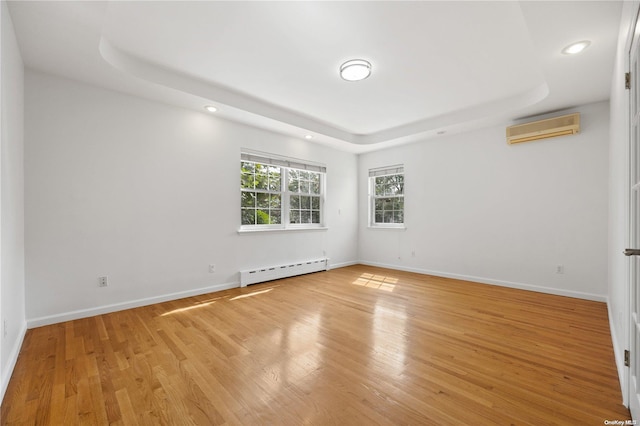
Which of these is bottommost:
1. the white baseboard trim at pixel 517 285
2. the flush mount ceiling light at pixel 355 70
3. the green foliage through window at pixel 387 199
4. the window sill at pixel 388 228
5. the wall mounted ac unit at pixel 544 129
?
the white baseboard trim at pixel 517 285

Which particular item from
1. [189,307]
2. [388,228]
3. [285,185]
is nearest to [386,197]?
[388,228]

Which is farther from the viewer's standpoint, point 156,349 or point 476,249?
point 476,249

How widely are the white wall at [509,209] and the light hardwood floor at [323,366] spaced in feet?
2.45

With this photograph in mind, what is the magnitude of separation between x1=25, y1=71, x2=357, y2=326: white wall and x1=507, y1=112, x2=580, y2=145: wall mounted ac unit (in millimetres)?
3897

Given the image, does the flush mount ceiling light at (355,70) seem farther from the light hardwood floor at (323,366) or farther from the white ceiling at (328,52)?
the light hardwood floor at (323,366)

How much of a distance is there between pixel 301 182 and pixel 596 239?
4.47 meters

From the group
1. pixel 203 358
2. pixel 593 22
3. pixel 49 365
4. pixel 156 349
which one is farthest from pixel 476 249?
pixel 49 365

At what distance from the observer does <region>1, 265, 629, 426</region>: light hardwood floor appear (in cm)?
153

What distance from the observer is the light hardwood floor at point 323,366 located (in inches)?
60.3

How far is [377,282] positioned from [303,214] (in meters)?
1.91

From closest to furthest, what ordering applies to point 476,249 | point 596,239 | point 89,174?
point 89,174 < point 596,239 < point 476,249

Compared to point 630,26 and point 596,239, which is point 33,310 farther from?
point 596,239

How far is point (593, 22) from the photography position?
2.09 metres

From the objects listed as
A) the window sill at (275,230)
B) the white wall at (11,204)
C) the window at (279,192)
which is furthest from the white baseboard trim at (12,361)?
the window at (279,192)
